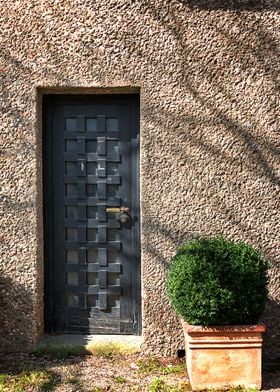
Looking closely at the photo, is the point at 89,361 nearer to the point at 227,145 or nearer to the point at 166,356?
the point at 166,356

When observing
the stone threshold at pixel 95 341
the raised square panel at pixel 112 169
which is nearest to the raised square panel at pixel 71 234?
the raised square panel at pixel 112 169

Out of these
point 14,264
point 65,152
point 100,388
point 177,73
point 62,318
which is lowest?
point 100,388

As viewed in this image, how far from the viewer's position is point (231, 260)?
159 inches

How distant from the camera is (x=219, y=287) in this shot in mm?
3910

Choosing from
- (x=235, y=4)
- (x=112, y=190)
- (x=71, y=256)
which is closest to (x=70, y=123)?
(x=112, y=190)

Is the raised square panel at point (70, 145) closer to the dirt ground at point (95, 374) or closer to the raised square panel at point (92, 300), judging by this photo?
the raised square panel at point (92, 300)

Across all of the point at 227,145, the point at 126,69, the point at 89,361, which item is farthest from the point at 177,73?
the point at 89,361

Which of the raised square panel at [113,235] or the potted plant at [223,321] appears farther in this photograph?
the raised square panel at [113,235]

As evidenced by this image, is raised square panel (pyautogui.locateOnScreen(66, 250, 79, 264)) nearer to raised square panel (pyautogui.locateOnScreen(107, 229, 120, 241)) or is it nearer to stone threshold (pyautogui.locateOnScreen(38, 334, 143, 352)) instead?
raised square panel (pyautogui.locateOnScreen(107, 229, 120, 241))

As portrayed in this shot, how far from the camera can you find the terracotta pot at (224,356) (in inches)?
156

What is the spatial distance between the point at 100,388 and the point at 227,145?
2.14 m

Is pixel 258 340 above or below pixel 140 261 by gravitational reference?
Result: below

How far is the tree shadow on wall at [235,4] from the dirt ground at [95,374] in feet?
9.57

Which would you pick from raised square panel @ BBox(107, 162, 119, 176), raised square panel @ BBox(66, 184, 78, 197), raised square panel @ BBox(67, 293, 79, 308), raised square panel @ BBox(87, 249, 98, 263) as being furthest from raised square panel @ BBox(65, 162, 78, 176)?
raised square panel @ BBox(67, 293, 79, 308)
